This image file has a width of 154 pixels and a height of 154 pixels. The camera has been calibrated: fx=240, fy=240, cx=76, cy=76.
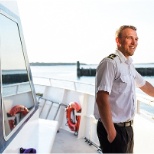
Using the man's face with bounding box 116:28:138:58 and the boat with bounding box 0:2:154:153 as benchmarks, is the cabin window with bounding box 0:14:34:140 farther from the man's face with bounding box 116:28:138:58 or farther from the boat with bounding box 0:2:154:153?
the man's face with bounding box 116:28:138:58

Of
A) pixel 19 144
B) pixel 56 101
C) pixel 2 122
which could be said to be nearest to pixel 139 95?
pixel 19 144

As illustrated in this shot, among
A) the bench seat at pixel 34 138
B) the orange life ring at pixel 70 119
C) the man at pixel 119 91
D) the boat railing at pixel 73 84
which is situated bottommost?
the orange life ring at pixel 70 119

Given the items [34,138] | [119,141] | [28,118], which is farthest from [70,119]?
[119,141]

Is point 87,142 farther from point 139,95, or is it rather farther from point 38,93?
point 38,93

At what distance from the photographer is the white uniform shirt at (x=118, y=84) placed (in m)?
1.59

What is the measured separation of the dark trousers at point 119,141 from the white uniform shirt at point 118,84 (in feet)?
0.26

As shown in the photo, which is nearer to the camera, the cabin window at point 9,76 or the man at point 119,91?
the cabin window at point 9,76

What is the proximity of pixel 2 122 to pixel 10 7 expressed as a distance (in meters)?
0.82

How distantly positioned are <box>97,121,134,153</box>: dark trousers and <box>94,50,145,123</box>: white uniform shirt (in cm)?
8

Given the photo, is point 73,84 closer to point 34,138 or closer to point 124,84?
point 34,138

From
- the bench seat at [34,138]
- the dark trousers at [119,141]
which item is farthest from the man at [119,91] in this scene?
the bench seat at [34,138]

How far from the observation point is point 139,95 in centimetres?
238

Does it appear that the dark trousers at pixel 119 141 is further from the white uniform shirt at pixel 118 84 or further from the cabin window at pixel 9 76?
the cabin window at pixel 9 76

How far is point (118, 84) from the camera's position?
164cm
